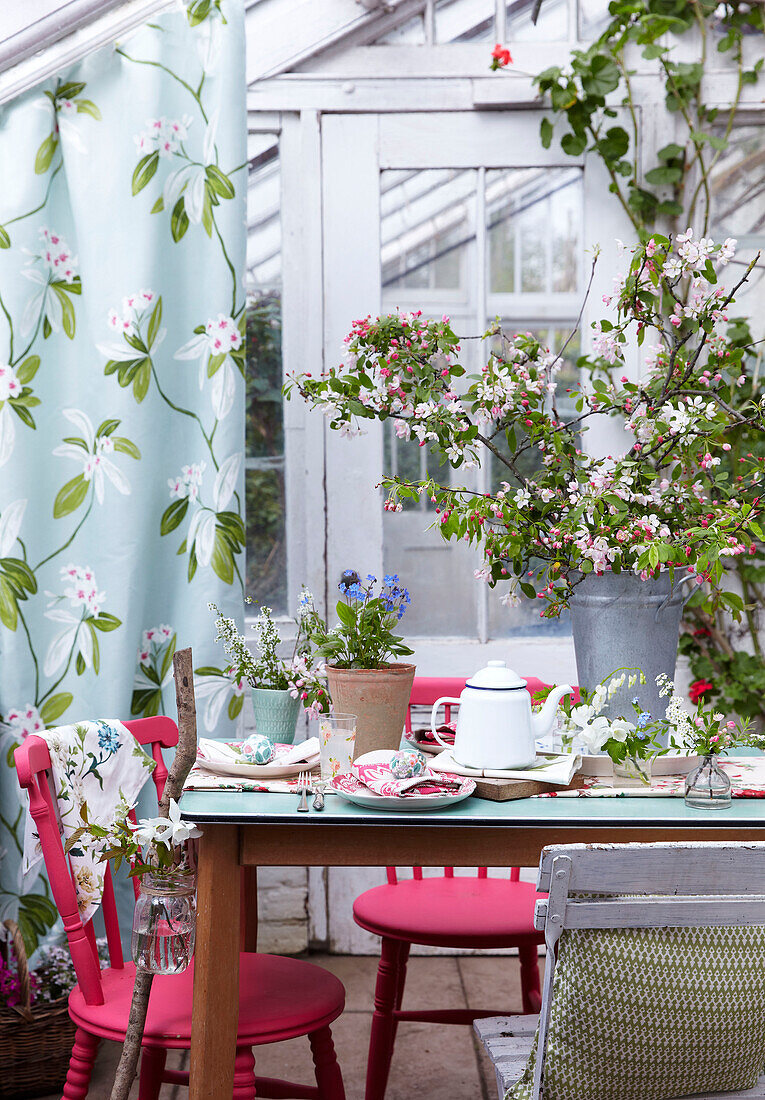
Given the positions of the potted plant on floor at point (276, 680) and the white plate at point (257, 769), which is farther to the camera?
the potted plant on floor at point (276, 680)

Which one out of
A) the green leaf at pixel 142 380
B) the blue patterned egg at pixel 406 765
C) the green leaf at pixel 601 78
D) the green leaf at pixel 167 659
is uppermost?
the green leaf at pixel 601 78

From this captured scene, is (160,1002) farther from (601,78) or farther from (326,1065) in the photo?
(601,78)

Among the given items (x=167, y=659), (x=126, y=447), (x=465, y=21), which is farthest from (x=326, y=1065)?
(x=465, y=21)

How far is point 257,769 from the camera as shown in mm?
1646

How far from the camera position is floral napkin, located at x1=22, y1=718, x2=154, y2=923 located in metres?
1.73

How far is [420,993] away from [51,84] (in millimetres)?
2318

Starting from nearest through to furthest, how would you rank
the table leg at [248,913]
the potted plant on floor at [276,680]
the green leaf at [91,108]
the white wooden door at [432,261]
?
the potted plant on floor at [276,680] < the table leg at [248,913] < the green leaf at [91,108] < the white wooden door at [432,261]

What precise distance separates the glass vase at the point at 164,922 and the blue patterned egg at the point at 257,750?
0.71ft

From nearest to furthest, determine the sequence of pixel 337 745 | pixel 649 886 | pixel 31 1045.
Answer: pixel 649 886
pixel 337 745
pixel 31 1045

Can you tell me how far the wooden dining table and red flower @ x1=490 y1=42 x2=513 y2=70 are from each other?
2.04 m

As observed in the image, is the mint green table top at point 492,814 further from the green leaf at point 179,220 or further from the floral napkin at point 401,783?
the green leaf at point 179,220

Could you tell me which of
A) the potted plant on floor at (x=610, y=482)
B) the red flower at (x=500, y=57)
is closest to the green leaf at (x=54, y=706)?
the potted plant on floor at (x=610, y=482)

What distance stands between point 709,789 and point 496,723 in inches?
12.1

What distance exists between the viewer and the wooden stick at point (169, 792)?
1527mm
